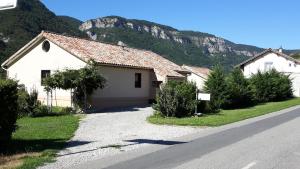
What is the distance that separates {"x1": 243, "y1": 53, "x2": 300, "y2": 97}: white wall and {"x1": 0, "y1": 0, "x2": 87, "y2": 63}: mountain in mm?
31740

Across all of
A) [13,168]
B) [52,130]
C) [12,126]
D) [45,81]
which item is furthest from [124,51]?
[13,168]

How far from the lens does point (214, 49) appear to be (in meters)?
183

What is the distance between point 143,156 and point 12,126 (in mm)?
4078

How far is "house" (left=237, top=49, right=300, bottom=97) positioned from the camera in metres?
62.5

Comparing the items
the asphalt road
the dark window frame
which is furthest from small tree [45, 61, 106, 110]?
the asphalt road

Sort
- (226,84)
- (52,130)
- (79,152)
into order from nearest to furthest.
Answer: (79,152)
(52,130)
(226,84)

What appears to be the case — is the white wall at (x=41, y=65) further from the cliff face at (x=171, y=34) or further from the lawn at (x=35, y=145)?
the cliff face at (x=171, y=34)

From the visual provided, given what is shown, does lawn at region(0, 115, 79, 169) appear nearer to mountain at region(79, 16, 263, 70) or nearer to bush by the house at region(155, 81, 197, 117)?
bush by the house at region(155, 81, 197, 117)

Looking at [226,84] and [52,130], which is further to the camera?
[226,84]

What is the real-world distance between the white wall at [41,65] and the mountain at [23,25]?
60.0 ft

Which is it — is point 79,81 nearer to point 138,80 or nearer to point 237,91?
point 138,80

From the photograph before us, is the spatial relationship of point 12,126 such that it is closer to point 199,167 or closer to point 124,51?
point 199,167

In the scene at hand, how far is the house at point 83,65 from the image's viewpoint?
3002 centimetres

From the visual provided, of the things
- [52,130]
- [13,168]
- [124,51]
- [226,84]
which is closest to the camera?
[13,168]
